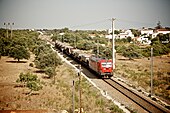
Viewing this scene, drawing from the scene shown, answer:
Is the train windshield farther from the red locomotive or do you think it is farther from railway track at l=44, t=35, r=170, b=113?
railway track at l=44, t=35, r=170, b=113

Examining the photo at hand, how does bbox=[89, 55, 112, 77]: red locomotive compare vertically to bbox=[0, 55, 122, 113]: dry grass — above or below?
above

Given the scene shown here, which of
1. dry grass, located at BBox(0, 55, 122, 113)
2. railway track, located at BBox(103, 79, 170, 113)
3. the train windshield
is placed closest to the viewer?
railway track, located at BBox(103, 79, 170, 113)

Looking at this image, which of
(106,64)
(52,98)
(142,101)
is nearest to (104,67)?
(106,64)

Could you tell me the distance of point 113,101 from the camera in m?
24.1

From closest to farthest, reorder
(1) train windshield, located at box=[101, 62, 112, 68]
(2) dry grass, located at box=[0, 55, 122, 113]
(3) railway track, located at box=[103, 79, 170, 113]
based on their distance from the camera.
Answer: (3) railway track, located at box=[103, 79, 170, 113] → (2) dry grass, located at box=[0, 55, 122, 113] → (1) train windshield, located at box=[101, 62, 112, 68]

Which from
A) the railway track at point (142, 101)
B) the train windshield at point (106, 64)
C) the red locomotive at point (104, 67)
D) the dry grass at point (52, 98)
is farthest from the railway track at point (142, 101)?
the train windshield at point (106, 64)

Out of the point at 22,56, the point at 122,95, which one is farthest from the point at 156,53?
the point at 122,95

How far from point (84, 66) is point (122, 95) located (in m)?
22.4

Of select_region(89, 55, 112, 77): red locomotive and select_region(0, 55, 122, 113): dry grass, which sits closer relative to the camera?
select_region(0, 55, 122, 113): dry grass

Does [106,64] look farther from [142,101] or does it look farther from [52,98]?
[52,98]

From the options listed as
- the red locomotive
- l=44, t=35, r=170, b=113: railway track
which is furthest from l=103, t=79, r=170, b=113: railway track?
the red locomotive

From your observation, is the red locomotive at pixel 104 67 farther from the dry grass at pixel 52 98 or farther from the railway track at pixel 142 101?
the railway track at pixel 142 101

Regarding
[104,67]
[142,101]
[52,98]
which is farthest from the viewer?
[104,67]

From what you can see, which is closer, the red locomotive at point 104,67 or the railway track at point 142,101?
the railway track at point 142,101
